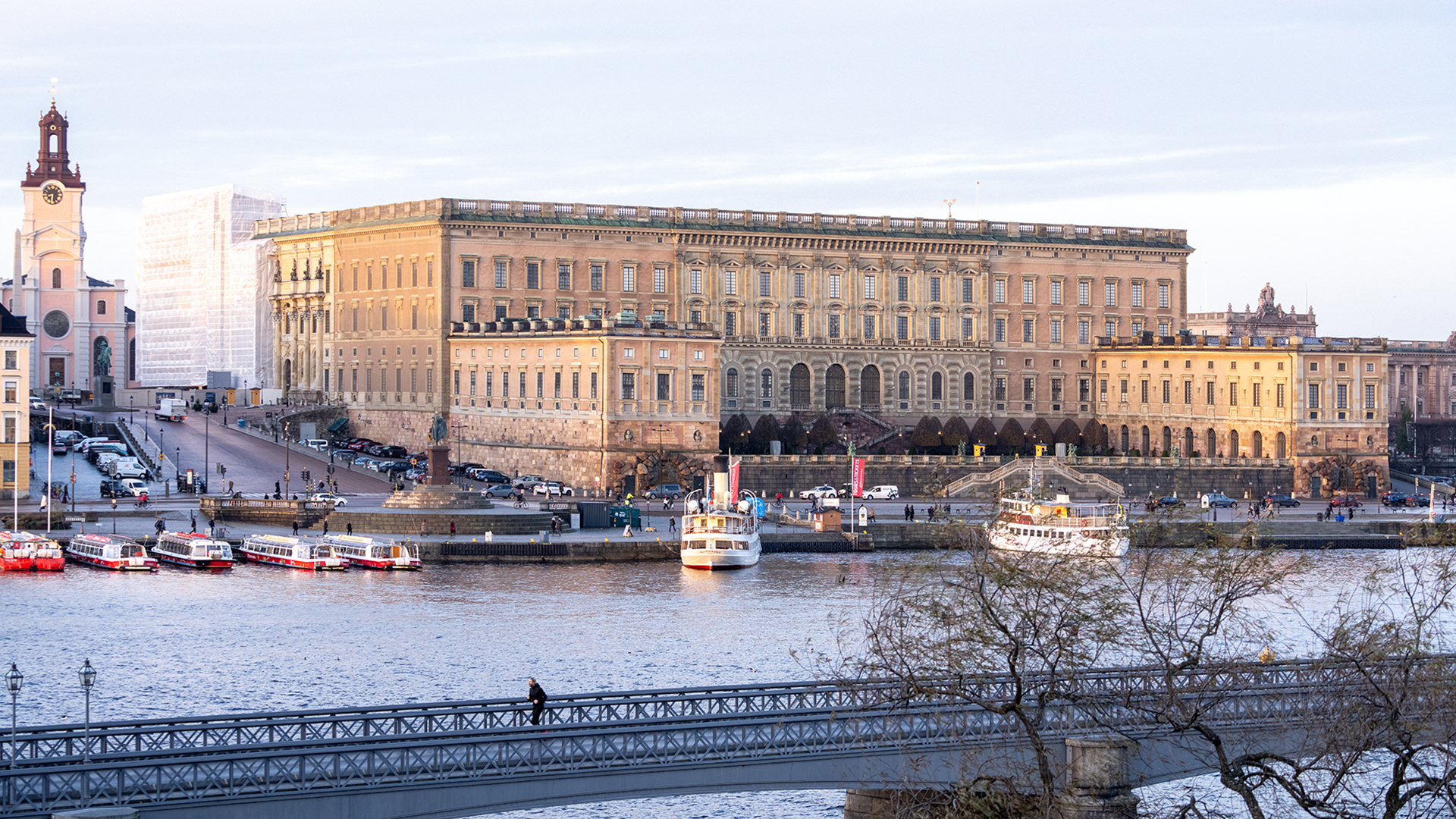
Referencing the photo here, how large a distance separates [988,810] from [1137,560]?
976 centimetres

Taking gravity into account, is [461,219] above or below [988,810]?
above

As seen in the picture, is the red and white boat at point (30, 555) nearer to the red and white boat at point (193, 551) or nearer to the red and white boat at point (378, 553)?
the red and white boat at point (193, 551)

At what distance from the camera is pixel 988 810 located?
109ft

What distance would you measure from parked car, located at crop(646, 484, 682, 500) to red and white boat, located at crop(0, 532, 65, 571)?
3517 cm

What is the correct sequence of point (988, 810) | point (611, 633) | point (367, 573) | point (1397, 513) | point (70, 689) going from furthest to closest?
point (1397, 513)
point (367, 573)
point (611, 633)
point (70, 689)
point (988, 810)

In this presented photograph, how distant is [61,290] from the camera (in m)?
169

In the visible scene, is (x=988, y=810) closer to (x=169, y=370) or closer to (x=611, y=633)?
(x=611, y=633)

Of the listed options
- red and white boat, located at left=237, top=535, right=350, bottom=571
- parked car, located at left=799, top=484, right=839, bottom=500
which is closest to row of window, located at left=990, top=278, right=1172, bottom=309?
parked car, located at left=799, top=484, right=839, bottom=500

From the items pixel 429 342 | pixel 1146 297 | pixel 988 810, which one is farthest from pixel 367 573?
pixel 1146 297

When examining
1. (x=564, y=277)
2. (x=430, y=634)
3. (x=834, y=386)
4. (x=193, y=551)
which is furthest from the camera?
(x=834, y=386)

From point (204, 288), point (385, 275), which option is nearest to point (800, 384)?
point (385, 275)

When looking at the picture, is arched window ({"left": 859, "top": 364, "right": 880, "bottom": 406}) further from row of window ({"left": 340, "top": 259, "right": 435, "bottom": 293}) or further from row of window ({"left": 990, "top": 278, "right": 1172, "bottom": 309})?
row of window ({"left": 340, "top": 259, "right": 435, "bottom": 293})

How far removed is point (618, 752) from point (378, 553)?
5180 cm

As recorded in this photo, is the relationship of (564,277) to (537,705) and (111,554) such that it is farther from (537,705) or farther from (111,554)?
(537,705)
